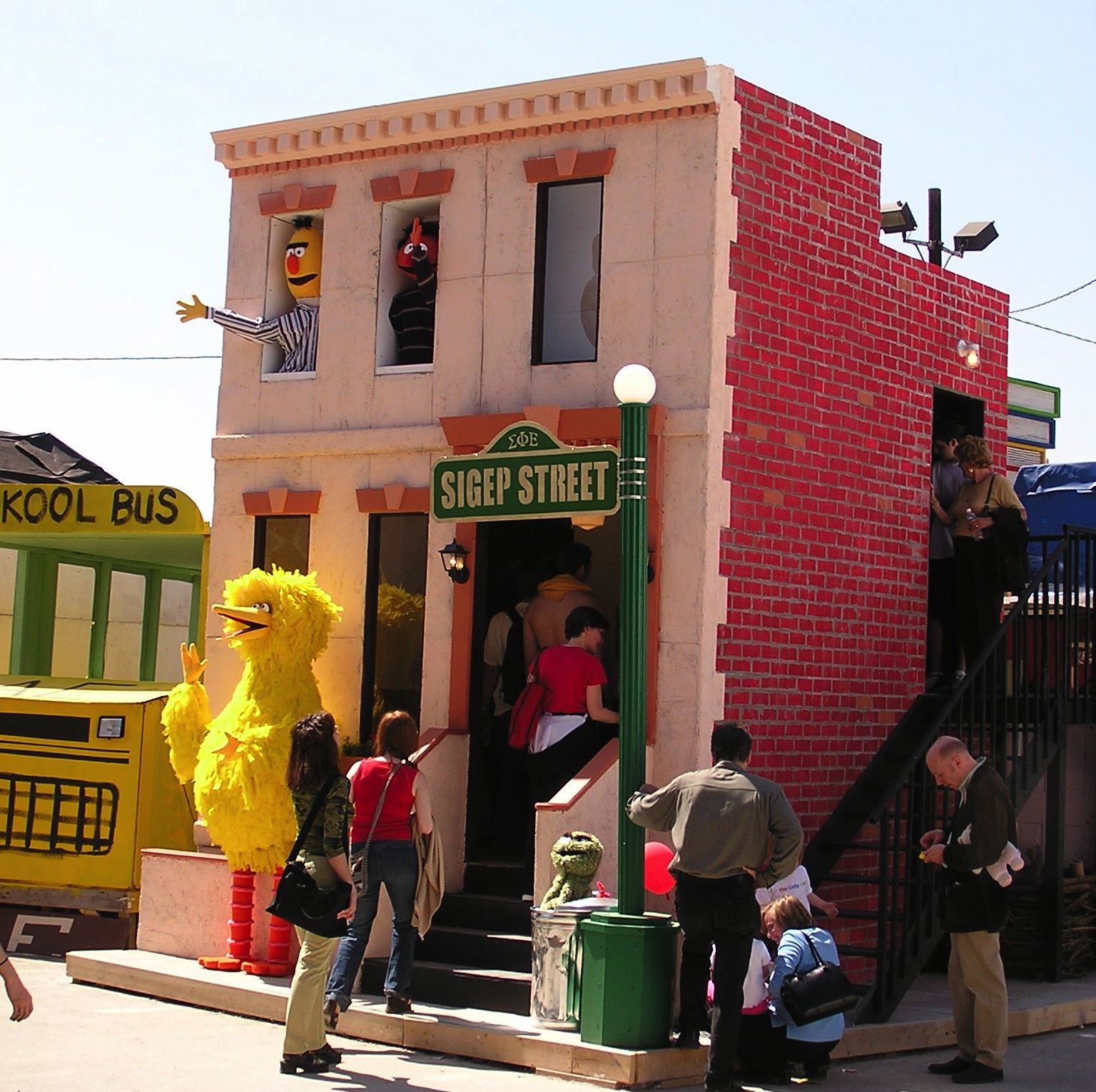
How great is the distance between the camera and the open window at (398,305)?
1188 centimetres

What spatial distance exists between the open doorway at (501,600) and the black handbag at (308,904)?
2574mm

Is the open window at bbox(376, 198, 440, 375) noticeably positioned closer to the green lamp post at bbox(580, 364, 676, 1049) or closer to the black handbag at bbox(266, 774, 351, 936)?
the green lamp post at bbox(580, 364, 676, 1049)

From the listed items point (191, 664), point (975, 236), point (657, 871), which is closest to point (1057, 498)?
point (975, 236)

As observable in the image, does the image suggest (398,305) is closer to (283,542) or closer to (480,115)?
(480,115)

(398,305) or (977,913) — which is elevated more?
(398,305)

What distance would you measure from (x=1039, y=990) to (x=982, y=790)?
3142 millimetres

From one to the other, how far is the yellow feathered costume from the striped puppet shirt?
1.97 m

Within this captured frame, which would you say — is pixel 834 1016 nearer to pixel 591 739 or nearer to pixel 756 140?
pixel 591 739

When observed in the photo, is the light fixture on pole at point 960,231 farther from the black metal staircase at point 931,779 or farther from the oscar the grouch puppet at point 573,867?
the oscar the grouch puppet at point 573,867

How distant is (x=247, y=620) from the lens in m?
10.8

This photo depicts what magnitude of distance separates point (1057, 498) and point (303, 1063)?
9.71 m

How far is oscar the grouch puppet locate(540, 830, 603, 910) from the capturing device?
30.5ft

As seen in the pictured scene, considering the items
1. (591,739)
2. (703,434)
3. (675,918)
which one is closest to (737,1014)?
(675,918)

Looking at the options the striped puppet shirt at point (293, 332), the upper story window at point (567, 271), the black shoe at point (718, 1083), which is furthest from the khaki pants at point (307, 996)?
the striped puppet shirt at point (293, 332)
